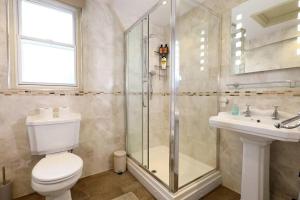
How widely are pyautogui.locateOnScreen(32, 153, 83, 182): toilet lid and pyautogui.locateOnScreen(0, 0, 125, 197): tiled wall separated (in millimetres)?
461

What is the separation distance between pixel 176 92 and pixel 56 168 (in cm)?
119

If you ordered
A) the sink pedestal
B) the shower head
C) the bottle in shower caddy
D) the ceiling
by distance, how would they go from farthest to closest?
the bottle in shower caddy < the shower head < the ceiling < the sink pedestal

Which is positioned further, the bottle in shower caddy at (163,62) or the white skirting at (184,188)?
the bottle in shower caddy at (163,62)

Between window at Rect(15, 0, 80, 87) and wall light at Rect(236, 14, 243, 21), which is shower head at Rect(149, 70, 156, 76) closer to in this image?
window at Rect(15, 0, 80, 87)

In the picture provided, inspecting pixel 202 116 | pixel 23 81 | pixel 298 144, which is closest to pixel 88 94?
pixel 23 81

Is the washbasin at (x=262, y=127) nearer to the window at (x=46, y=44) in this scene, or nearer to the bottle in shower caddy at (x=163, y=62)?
the bottle in shower caddy at (x=163, y=62)

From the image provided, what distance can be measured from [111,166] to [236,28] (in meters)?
2.31

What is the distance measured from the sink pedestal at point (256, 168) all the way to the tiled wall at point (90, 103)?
1556 millimetres

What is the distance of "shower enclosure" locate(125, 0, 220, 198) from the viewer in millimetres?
1381

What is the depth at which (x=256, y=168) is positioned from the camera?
117 cm

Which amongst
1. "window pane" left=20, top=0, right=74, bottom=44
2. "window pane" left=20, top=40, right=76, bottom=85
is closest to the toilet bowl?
"window pane" left=20, top=40, right=76, bottom=85

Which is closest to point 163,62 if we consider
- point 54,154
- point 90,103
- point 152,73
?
point 152,73

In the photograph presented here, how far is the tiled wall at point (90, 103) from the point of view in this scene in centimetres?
146

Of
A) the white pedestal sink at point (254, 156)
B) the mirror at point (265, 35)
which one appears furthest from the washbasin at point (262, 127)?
the mirror at point (265, 35)
